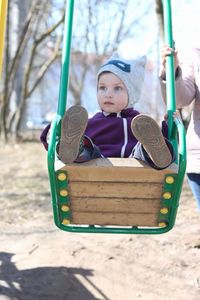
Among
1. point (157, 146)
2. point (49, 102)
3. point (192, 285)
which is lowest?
point (192, 285)

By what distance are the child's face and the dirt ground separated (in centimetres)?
140

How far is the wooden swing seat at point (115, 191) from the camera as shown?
7.74 feet

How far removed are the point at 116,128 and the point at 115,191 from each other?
359 millimetres

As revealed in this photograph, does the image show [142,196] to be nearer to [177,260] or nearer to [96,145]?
[96,145]

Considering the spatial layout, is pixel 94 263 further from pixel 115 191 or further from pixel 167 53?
pixel 167 53

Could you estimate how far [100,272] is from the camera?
12.5 feet

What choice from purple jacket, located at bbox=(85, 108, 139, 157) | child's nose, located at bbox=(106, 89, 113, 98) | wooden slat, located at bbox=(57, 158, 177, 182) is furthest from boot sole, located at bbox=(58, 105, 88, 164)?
child's nose, located at bbox=(106, 89, 113, 98)

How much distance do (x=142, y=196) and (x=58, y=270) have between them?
1552 mm

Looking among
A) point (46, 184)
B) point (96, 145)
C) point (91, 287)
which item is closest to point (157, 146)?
point (96, 145)

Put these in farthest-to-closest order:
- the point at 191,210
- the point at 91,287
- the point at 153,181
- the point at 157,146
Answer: the point at 191,210 < the point at 91,287 < the point at 153,181 < the point at 157,146

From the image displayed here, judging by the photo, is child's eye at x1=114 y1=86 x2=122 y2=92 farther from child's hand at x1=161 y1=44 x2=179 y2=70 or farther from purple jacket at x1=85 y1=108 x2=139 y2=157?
child's hand at x1=161 y1=44 x2=179 y2=70

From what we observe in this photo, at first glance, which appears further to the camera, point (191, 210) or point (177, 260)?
Answer: point (191, 210)

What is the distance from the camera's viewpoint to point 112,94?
2.76m

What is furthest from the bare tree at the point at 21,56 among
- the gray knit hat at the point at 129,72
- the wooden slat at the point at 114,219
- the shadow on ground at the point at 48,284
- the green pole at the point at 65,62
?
the wooden slat at the point at 114,219
